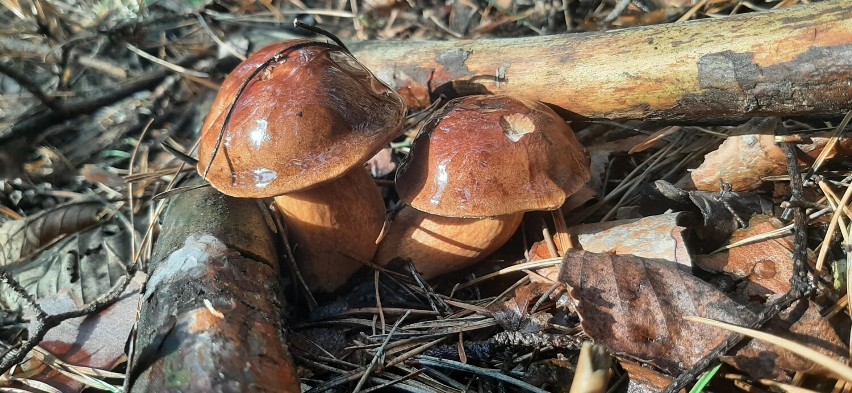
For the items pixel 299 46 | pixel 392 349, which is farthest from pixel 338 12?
pixel 392 349

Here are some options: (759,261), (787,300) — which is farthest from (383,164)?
(787,300)

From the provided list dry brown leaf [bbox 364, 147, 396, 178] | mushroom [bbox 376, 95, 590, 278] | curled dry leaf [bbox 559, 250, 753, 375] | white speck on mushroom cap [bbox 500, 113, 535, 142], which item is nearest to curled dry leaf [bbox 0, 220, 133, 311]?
dry brown leaf [bbox 364, 147, 396, 178]

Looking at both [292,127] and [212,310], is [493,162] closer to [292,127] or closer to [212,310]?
[292,127]

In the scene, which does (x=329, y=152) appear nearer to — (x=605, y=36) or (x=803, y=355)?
(x=605, y=36)

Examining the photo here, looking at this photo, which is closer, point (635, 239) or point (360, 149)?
point (360, 149)

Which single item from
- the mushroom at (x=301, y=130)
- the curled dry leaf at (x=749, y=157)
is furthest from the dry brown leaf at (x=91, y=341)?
the curled dry leaf at (x=749, y=157)

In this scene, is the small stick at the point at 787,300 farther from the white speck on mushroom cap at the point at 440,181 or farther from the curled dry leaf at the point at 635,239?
the white speck on mushroom cap at the point at 440,181

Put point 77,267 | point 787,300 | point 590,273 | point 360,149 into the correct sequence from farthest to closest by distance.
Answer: point 77,267 → point 360,149 → point 590,273 → point 787,300
